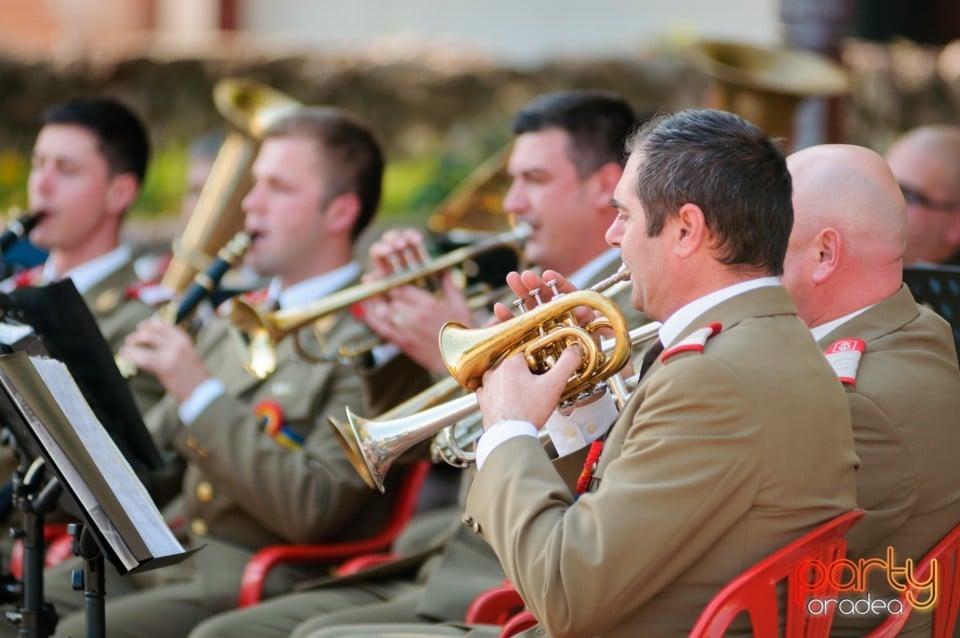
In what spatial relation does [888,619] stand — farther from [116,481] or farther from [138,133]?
[138,133]

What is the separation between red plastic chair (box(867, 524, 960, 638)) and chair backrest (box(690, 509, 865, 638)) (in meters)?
0.27

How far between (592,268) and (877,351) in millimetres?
1337

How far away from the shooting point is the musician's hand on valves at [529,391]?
8.67 ft

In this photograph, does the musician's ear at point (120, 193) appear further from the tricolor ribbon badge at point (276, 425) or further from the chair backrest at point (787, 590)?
the chair backrest at point (787, 590)

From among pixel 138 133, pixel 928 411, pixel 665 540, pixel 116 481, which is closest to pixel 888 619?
→ pixel 928 411

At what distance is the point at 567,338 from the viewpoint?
107 inches

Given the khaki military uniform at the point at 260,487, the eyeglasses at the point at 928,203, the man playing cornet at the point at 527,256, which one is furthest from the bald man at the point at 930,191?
the khaki military uniform at the point at 260,487

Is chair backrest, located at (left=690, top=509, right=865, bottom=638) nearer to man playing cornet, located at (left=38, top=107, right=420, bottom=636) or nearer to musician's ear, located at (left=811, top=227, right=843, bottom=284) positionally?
musician's ear, located at (left=811, top=227, right=843, bottom=284)

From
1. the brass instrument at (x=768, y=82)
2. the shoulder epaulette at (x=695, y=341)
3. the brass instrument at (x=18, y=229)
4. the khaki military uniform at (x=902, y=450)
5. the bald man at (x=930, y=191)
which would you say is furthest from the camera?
the brass instrument at (x=768, y=82)

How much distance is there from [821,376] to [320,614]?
1910 millimetres

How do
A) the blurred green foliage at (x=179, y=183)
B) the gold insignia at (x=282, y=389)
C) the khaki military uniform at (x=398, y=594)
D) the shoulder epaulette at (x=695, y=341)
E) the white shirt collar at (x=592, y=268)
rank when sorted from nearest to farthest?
the shoulder epaulette at (x=695, y=341) < the khaki military uniform at (x=398, y=594) < the white shirt collar at (x=592, y=268) < the gold insignia at (x=282, y=389) < the blurred green foliage at (x=179, y=183)

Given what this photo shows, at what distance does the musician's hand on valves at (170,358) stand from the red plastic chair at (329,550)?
1.80 ft

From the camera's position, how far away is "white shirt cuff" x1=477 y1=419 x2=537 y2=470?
2625 mm

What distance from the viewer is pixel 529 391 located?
266 cm
